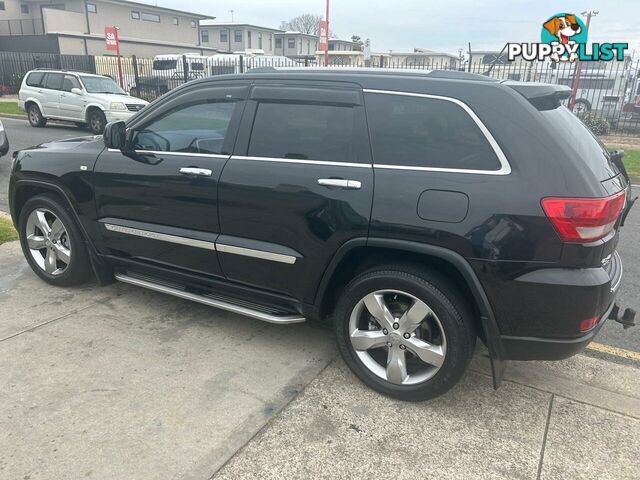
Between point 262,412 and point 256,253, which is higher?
point 256,253

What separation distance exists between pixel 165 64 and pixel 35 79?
1401cm

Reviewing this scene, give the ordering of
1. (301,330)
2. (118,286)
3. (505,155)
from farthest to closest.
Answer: (118,286)
(301,330)
(505,155)

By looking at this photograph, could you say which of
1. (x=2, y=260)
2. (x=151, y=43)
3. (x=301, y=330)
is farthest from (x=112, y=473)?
(x=151, y=43)

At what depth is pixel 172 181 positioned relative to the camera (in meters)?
3.51

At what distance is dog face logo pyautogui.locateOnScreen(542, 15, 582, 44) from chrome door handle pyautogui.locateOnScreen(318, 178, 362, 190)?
54.8ft

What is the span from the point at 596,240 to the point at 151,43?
49.2 meters

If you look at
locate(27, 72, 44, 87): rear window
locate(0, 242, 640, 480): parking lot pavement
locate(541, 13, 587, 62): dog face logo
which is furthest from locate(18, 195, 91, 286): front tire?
locate(541, 13, 587, 62): dog face logo

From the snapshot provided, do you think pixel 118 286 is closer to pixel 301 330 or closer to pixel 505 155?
pixel 301 330

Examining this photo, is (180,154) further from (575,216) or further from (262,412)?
(575,216)

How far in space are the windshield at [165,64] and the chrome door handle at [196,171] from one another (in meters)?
27.0

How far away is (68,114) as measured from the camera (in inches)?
605

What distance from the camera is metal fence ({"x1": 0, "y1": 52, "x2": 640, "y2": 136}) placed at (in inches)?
675

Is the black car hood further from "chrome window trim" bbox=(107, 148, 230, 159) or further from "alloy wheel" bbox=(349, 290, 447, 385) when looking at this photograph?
"alloy wheel" bbox=(349, 290, 447, 385)

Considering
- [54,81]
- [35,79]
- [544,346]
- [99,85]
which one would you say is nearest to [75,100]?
[99,85]
